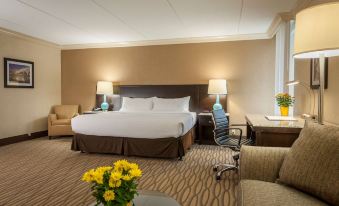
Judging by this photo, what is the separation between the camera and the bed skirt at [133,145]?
3941 millimetres

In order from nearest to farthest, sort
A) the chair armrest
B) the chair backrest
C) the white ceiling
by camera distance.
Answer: the chair armrest
the chair backrest
the white ceiling

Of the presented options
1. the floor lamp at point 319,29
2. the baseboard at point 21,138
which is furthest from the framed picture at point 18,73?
the floor lamp at point 319,29

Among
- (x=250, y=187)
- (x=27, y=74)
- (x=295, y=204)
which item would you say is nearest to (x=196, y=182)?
(x=250, y=187)

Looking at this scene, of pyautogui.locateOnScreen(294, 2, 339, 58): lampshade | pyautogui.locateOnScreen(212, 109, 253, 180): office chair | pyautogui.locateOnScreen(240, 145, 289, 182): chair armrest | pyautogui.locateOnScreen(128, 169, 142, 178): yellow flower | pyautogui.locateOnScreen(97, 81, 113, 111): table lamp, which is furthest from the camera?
pyautogui.locateOnScreen(97, 81, 113, 111): table lamp

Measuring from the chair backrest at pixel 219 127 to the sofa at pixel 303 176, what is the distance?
1.43 metres

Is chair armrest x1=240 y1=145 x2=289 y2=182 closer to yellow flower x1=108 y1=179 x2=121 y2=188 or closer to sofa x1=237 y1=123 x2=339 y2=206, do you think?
sofa x1=237 y1=123 x2=339 y2=206

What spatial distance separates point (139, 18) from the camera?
4.31 metres

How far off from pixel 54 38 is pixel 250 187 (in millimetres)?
5827

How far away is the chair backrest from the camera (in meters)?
3.25

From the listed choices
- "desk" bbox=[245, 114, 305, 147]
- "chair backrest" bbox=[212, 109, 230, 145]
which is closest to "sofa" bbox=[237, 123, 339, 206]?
"desk" bbox=[245, 114, 305, 147]

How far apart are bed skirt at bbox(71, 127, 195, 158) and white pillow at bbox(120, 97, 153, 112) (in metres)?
1.33

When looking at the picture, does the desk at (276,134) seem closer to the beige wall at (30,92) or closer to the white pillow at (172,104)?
the white pillow at (172,104)

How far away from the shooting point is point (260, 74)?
539 cm

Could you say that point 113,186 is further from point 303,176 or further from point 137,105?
point 137,105
